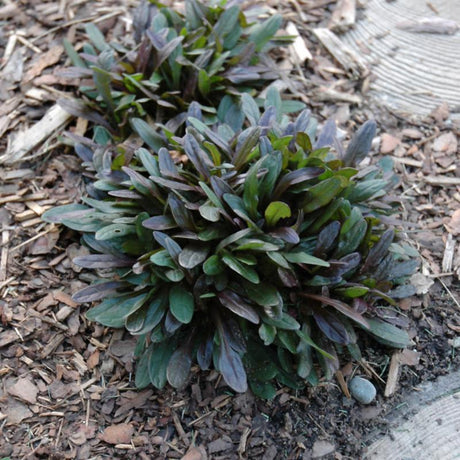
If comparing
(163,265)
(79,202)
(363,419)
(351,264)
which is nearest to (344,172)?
(351,264)

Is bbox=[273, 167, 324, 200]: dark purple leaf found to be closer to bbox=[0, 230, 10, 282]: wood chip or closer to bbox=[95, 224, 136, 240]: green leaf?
bbox=[95, 224, 136, 240]: green leaf

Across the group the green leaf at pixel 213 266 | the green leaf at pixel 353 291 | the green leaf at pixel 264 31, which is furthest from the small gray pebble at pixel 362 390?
the green leaf at pixel 264 31

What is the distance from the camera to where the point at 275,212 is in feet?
8.45

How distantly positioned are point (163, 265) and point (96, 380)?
69 cm

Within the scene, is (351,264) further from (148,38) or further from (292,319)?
(148,38)

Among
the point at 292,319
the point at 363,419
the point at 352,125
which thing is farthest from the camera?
the point at 352,125

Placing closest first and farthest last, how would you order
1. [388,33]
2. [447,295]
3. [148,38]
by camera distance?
1. [447,295]
2. [148,38]
3. [388,33]

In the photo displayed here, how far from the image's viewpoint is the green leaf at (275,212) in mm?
2527

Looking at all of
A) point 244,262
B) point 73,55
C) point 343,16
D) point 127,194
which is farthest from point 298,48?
point 244,262

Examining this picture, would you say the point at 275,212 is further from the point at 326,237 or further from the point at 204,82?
the point at 204,82

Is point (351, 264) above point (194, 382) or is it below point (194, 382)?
above

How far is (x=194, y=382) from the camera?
9.06 feet

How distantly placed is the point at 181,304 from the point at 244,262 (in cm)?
33

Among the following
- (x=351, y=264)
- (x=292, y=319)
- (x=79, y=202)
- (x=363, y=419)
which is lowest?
(x=363, y=419)
